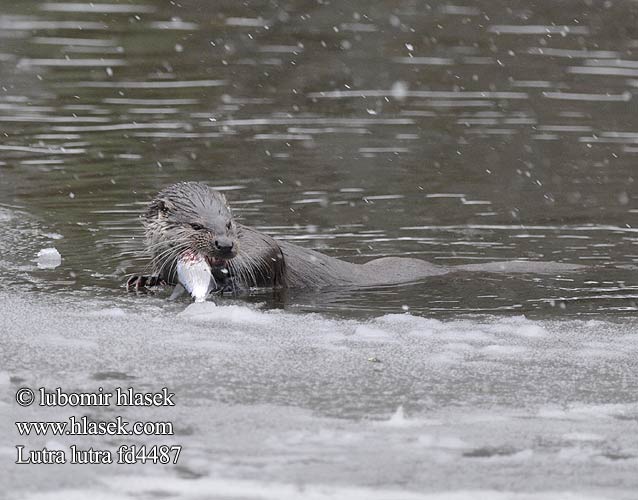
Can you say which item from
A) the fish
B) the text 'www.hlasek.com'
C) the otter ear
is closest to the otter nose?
the fish

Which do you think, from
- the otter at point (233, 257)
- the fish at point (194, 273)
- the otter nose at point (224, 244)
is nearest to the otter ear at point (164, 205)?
the otter at point (233, 257)

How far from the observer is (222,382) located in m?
4.89

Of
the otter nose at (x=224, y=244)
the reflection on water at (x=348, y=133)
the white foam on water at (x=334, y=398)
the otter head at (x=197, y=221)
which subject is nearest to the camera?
the white foam on water at (x=334, y=398)

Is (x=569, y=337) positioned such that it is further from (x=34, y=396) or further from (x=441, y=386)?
(x=34, y=396)

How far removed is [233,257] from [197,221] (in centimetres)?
24

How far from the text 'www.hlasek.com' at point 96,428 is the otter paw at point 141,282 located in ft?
5.84

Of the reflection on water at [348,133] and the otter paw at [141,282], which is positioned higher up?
the reflection on water at [348,133]

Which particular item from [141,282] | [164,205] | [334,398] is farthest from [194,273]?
[334,398]

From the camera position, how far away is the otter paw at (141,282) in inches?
256

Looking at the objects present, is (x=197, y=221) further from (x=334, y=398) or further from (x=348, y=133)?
(x=348, y=133)

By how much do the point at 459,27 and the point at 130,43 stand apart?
396 centimetres

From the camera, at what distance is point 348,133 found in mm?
11227

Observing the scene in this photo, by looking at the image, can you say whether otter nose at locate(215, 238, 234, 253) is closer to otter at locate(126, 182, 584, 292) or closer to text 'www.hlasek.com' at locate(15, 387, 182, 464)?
otter at locate(126, 182, 584, 292)

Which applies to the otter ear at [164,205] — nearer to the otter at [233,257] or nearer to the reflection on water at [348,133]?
the otter at [233,257]
